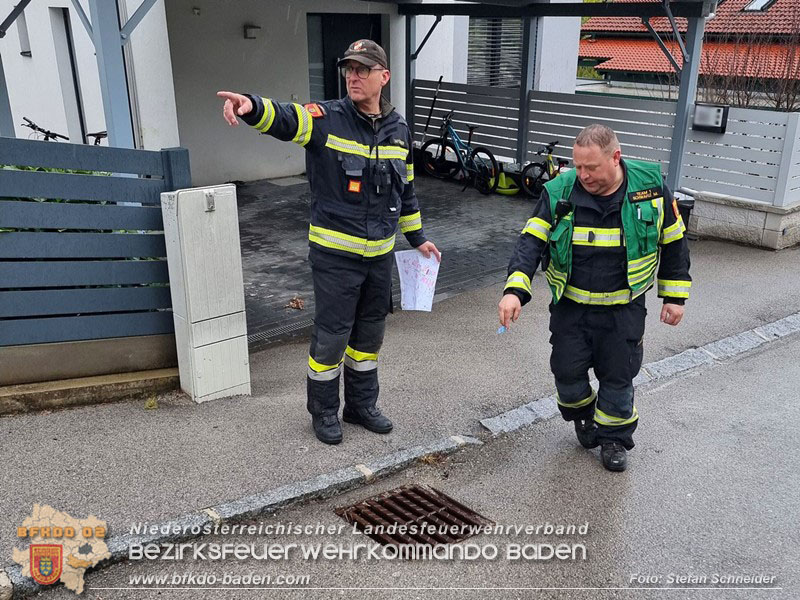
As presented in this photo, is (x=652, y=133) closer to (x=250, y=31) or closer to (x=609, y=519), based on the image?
(x=250, y=31)

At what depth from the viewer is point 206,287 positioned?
14.5 ft

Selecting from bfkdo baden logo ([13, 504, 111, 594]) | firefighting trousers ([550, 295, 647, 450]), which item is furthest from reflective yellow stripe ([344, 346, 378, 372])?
bfkdo baden logo ([13, 504, 111, 594])

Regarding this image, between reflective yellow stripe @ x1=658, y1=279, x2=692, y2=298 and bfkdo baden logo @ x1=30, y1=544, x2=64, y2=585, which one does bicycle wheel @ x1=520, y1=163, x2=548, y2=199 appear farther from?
bfkdo baden logo @ x1=30, y1=544, x2=64, y2=585

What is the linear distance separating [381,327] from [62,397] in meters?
1.97

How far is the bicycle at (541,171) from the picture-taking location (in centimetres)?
1112

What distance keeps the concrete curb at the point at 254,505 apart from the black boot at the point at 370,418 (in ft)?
0.80

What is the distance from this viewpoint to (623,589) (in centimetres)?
318

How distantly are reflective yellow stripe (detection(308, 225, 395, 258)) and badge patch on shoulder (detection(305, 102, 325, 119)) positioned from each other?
0.57 m

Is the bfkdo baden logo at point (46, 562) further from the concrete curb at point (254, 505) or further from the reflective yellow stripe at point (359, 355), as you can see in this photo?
the reflective yellow stripe at point (359, 355)

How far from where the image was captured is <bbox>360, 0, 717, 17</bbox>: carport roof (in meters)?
8.78

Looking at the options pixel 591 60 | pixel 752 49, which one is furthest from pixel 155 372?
pixel 591 60

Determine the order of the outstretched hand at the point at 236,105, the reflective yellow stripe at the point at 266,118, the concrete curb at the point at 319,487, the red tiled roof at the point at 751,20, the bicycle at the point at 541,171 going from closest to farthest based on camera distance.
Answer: the concrete curb at the point at 319,487 → the outstretched hand at the point at 236,105 → the reflective yellow stripe at the point at 266,118 → the bicycle at the point at 541,171 → the red tiled roof at the point at 751,20

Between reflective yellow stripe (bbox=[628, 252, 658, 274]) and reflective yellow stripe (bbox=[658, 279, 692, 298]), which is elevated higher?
reflective yellow stripe (bbox=[628, 252, 658, 274])

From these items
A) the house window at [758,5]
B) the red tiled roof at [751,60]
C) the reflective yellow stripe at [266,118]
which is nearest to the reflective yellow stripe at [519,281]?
the reflective yellow stripe at [266,118]
